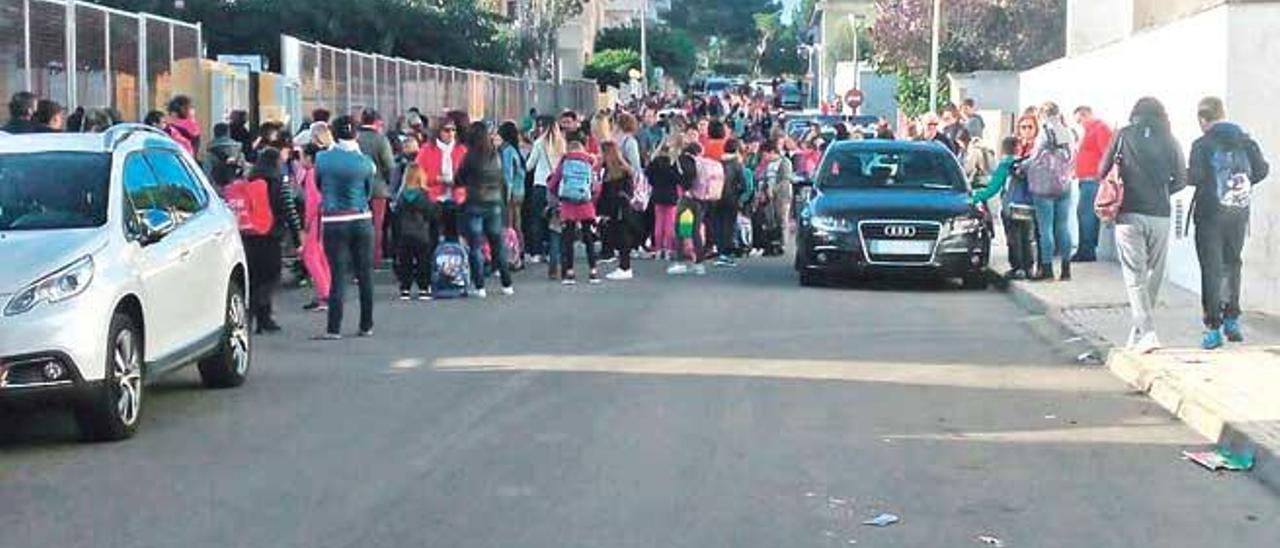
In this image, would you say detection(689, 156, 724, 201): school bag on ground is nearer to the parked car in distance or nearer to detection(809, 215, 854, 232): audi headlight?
the parked car in distance

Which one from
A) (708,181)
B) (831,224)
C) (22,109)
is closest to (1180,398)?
(831,224)

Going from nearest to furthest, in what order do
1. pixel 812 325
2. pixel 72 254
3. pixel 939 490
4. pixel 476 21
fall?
pixel 939 490 < pixel 72 254 < pixel 812 325 < pixel 476 21

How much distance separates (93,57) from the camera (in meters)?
20.7

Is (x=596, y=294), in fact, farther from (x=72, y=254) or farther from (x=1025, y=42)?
(x=1025, y=42)

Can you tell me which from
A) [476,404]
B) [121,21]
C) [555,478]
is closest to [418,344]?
[476,404]

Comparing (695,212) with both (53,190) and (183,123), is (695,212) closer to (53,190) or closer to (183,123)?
(183,123)

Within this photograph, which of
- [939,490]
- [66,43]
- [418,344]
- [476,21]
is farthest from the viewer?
[476,21]

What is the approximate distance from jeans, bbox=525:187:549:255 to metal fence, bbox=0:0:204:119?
433 centimetres

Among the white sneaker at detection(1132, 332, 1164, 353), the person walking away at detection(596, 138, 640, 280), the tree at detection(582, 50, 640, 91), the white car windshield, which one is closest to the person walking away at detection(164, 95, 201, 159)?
the person walking away at detection(596, 138, 640, 280)

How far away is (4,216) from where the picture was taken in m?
11.0

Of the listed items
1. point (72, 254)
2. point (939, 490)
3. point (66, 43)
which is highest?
point (66, 43)

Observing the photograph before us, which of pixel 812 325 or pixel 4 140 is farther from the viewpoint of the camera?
pixel 812 325

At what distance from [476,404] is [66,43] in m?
9.51

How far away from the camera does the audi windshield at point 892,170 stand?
842 inches
